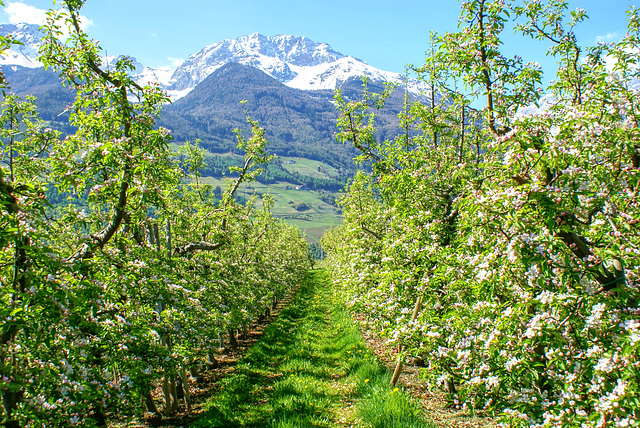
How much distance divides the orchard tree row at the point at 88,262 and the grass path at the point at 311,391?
6.11 feet

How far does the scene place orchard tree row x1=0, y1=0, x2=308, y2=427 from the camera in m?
4.05

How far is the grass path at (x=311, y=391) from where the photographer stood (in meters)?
7.62

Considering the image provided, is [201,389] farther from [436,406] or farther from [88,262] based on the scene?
[88,262]

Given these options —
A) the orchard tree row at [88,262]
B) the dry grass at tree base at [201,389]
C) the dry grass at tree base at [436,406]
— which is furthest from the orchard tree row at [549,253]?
the dry grass at tree base at [201,389]

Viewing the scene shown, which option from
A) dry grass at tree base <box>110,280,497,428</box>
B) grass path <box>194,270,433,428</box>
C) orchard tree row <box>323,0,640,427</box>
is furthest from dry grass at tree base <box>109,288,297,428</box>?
orchard tree row <box>323,0,640,427</box>

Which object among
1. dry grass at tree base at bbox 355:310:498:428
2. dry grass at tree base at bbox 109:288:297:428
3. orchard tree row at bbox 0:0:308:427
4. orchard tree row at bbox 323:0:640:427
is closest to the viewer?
orchard tree row at bbox 323:0:640:427

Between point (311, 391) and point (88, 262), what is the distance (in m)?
7.45

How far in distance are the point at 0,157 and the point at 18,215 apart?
6.03 ft

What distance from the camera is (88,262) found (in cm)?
486

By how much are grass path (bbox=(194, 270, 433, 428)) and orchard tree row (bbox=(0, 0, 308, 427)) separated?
6.11 ft

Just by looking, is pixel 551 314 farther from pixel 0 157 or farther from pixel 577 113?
pixel 0 157

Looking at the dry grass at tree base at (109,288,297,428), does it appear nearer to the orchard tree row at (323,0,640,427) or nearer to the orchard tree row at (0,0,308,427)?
the orchard tree row at (0,0,308,427)

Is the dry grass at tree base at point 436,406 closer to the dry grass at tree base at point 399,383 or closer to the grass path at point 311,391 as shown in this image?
the dry grass at tree base at point 399,383

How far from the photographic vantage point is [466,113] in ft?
29.8
